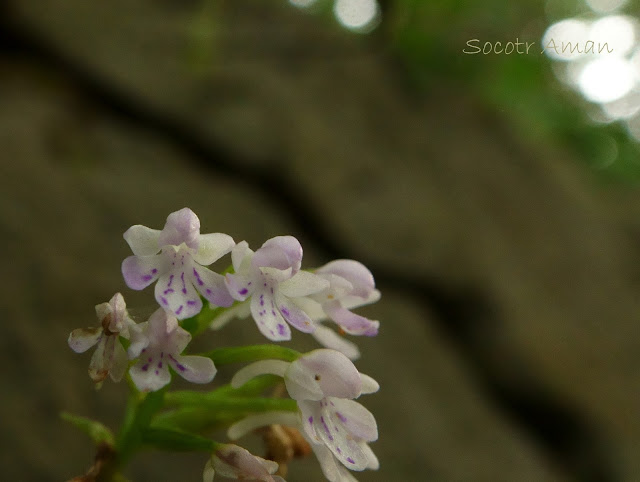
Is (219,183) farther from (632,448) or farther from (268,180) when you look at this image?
(632,448)

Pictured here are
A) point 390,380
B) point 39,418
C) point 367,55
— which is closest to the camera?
point 39,418

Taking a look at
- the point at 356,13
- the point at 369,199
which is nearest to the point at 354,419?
the point at 369,199

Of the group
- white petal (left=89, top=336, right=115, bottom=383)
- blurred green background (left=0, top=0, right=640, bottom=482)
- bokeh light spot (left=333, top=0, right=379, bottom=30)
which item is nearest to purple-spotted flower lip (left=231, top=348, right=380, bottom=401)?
white petal (left=89, top=336, right=115, bottom=383)

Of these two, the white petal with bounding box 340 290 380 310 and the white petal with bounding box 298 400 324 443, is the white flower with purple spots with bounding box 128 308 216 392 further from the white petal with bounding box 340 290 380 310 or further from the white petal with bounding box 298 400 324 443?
the white petal with bounding box 340 290 380 310

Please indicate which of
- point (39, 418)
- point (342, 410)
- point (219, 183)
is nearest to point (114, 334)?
point (342, 410)

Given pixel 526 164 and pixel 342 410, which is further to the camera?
pixel 526 164

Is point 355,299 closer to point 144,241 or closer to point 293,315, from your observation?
point 293,315

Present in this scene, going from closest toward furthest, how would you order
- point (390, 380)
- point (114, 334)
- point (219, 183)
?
1. point (114, 334)
2. point (390, 380)
3. point (219, 183)

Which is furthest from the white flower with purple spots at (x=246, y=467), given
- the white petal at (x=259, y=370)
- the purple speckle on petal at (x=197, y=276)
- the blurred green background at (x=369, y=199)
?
the blurred green background at (x=369, y=199)

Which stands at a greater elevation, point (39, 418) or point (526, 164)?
point (526, 164)
